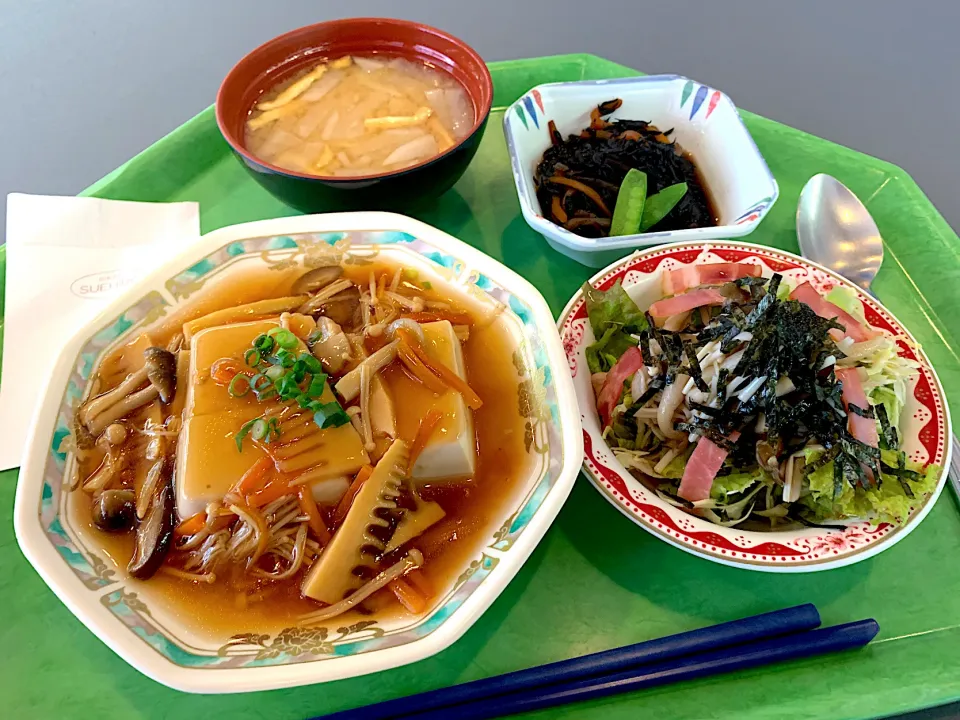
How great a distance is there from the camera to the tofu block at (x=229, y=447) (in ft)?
4.48

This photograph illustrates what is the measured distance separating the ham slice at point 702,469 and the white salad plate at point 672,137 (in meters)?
0.67

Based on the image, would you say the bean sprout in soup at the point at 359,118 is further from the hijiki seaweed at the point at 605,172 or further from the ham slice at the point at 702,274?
the ham slice at the point at 702,274

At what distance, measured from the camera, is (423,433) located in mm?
1468

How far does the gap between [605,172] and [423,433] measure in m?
1.23

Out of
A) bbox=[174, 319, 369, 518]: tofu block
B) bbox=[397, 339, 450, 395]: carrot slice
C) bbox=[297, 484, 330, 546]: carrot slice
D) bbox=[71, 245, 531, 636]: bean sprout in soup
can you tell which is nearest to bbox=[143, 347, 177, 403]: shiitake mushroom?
bbox=[71, 245, 531, 636]: bean sprout in soup

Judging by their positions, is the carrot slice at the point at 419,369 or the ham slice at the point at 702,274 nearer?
the carrot slice at the point at 419,369

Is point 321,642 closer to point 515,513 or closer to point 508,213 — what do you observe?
point 515,513

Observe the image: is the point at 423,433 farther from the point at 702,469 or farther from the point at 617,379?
the point at 702,469

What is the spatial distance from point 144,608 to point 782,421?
56.9 inches

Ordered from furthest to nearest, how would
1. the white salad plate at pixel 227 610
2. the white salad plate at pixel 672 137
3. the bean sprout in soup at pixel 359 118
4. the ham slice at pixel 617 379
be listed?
the bean sprout in soup at pixel 359 118 < the white salad plate at pixel 672 137 < the ham slice at pixel 617 379 < the white salad plate at pixel 227 610

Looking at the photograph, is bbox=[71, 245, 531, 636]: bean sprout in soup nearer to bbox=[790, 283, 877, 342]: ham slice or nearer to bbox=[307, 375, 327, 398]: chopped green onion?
bbox=[307, 375, 327, 398]: chopped green onion

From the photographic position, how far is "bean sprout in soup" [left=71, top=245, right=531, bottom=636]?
53.7 inches

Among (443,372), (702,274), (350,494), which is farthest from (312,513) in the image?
(702,274)

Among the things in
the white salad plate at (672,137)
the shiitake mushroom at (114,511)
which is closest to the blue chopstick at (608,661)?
the shiitake mushroom at (114,511)
